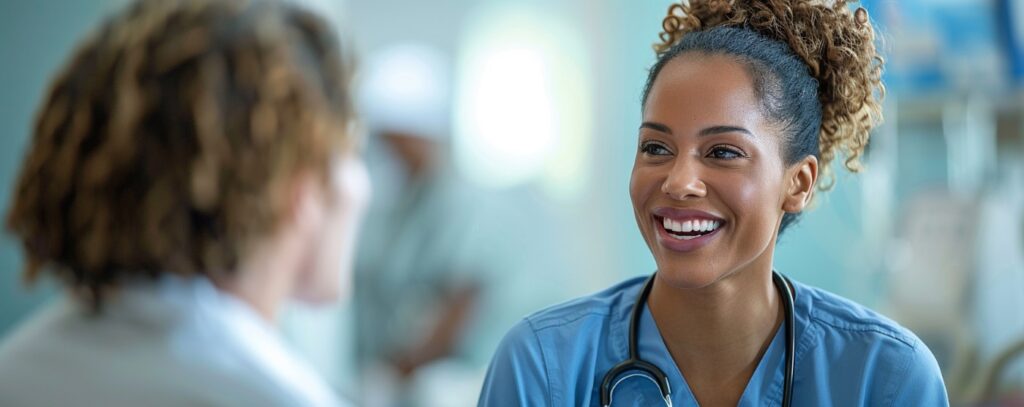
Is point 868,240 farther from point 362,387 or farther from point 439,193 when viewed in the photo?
point 362,387

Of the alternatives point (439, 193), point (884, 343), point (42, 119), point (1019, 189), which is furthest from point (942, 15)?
point (42, 119)

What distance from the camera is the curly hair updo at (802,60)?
4.35 feet

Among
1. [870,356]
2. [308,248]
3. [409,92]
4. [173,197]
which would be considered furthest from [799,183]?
[409,92]

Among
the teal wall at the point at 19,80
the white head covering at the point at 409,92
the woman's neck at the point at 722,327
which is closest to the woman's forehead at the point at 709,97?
the woman's neck at the point at 722,327

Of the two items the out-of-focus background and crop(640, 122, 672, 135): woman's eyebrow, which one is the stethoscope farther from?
the out-of-focus background

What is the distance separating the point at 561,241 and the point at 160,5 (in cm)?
311

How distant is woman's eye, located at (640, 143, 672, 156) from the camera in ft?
4.35

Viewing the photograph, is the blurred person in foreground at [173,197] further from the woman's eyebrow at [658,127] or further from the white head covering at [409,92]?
the white head covering at [409,92]

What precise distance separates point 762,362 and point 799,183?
0.25 metres

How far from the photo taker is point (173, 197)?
2.59 ft

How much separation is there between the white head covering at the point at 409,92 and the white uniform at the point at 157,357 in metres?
2.74

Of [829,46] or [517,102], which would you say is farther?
[517,102]

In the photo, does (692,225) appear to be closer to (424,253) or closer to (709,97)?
(709,97)

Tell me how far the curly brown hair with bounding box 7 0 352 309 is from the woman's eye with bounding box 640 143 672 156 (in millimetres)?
600
